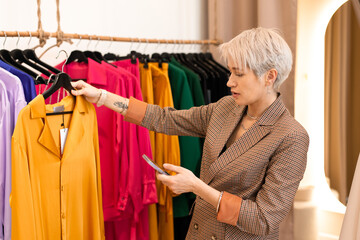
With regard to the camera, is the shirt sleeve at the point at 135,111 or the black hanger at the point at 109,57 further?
the black hanger at the point at 109,57

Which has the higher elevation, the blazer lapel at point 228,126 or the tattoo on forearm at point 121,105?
the tattoo on forearm at point 121,105

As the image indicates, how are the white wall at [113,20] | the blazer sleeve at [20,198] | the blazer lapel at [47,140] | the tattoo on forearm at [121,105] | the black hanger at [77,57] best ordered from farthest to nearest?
1. the white wall at [113,20]
2. the black hanger at [77,57]
3. the tattoo on forearm at [121,105]
4. the blazer lapel at [47,140]
5. the blazer sleeve at [20,198]

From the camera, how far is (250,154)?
1.55m

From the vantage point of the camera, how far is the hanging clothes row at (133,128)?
1.65m

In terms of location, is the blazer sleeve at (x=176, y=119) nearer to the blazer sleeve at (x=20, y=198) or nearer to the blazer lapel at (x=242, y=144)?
the blazer lapel at (x=242, y=144)

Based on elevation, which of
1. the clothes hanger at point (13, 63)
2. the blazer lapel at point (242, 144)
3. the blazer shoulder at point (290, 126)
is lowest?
the blazer lapel at point (242, 144)

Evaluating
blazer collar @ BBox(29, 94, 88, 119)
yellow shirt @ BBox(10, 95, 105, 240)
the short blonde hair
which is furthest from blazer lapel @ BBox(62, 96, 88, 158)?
the short blonde hair

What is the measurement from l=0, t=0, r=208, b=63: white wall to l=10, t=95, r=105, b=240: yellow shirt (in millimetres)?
769

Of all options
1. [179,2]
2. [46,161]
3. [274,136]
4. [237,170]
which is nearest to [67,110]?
[46,161]

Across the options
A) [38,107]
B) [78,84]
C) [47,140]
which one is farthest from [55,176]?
[78,84]

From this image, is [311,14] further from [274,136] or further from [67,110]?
[67,110]

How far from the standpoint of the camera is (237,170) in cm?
155

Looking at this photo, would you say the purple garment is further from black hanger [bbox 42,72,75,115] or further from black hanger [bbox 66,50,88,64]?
black hanger [bbox 66,50,88,64]

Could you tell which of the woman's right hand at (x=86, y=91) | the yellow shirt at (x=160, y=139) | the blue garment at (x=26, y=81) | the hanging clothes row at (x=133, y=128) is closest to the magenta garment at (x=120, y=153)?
the hanging clothes row at (x=133, y=128)
